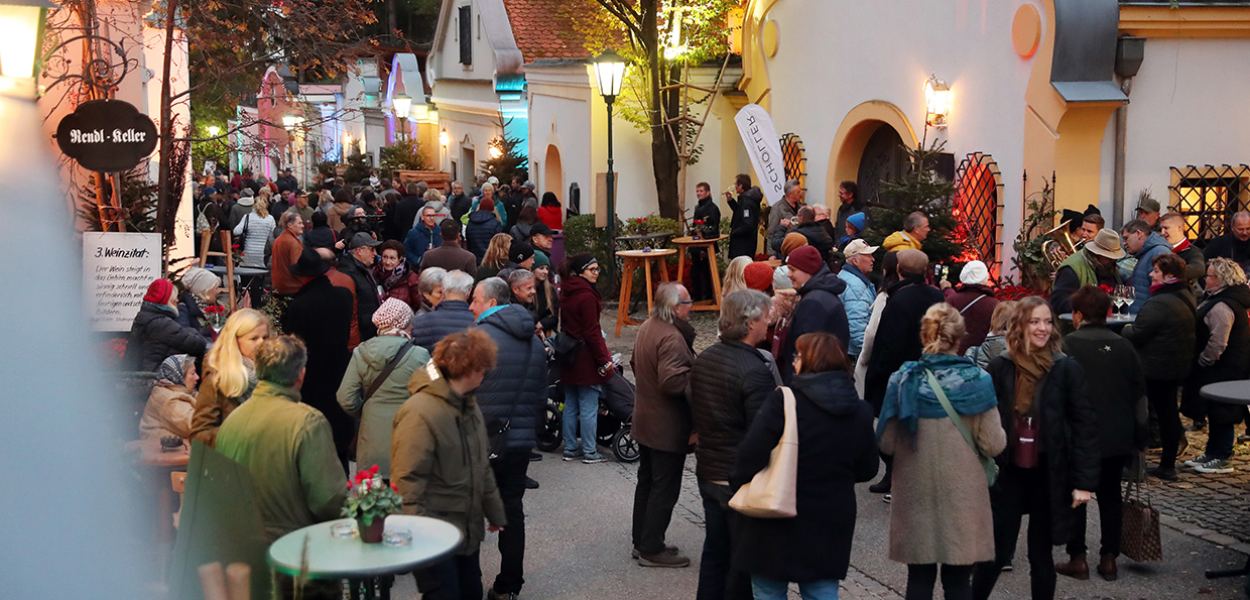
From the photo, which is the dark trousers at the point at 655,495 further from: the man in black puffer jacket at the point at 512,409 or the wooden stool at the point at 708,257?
the wooden stool at the point at 708,257

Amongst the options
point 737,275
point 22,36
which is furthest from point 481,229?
point 22,36

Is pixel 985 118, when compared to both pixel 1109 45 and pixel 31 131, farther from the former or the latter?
pixel 31 131

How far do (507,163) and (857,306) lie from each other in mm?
18842

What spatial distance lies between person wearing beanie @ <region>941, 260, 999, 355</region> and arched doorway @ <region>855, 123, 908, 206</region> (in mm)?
7691

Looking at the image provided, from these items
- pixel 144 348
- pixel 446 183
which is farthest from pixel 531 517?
pixel 446 183

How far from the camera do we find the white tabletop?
4516 millimetres

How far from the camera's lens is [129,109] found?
8.98 meters

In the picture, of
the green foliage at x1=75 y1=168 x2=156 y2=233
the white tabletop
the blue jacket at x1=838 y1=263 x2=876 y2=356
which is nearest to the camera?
the white tabletop

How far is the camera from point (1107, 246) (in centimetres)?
1029

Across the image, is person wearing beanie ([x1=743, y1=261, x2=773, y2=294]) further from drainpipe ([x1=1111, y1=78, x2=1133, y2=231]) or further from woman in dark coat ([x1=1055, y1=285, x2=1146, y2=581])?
drainpipe ([x1=1111, y1=78, x2=1133, y2=231])

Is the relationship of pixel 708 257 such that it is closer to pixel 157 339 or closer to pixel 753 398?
pixel 157 339

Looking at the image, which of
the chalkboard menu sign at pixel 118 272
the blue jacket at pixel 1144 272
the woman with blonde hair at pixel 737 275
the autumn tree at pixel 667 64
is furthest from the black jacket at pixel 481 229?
the blue jacket at pixel 1144 272

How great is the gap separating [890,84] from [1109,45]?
353cm

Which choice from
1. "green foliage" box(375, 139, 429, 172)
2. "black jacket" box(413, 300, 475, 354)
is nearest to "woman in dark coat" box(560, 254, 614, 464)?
"black jacket" box(413, 300, 475, 354)
